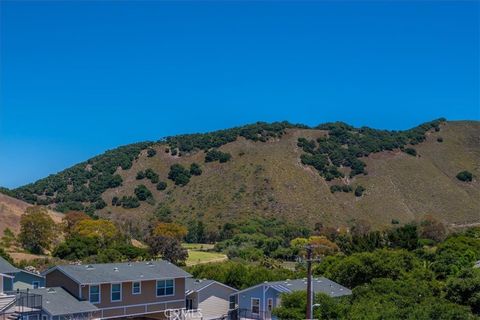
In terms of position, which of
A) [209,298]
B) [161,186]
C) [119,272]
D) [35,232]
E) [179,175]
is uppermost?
[179,175]

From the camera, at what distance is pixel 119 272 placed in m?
37.1

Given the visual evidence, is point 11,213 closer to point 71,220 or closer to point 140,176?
point 71,220

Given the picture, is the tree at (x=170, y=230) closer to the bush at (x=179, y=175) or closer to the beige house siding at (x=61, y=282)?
the bush at (x=179, y=175)

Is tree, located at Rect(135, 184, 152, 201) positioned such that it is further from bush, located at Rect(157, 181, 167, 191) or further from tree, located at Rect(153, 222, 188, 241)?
tree, located at Rect(153, 222, 188, 241)

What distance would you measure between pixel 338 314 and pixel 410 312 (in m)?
3.43

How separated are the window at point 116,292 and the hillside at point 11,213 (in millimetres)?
47259

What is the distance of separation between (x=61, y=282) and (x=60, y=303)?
310cm

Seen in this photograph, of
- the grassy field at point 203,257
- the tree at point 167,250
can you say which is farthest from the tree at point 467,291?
the grassy field at point 203,257

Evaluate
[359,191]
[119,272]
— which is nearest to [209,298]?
[119,272]

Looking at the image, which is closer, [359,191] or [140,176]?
[359,191]

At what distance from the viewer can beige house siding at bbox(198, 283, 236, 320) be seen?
40.5 m

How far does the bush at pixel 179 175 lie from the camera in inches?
4663

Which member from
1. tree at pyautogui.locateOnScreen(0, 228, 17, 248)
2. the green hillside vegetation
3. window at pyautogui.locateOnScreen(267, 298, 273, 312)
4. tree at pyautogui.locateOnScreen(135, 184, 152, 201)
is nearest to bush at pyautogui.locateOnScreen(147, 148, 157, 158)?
tree at pyautogui.locateOnScreen(135, 184, 152, 201)

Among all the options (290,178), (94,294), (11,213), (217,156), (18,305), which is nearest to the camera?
(18,305)
